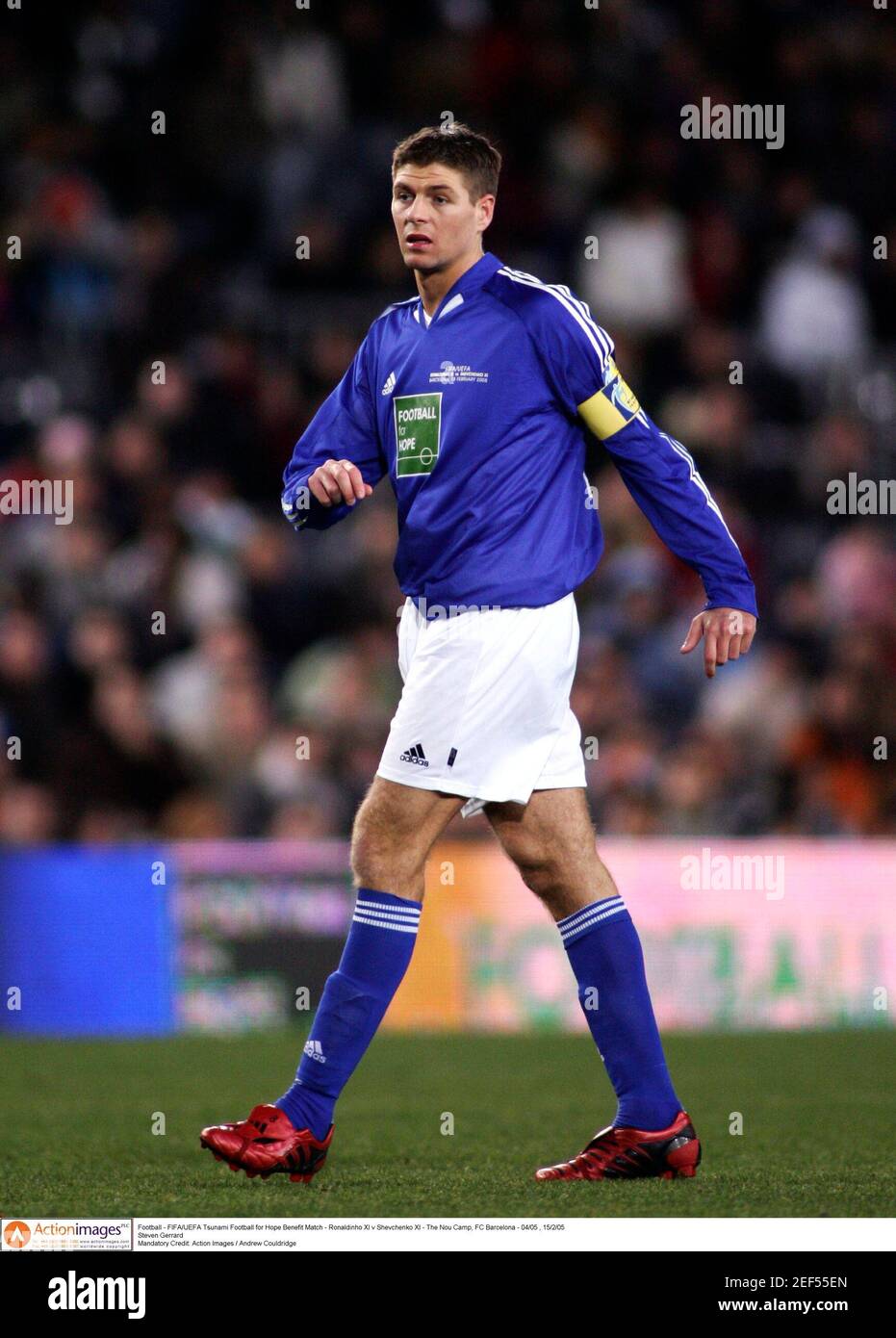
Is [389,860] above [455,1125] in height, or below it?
above

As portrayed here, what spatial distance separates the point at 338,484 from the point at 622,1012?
1.30 metres

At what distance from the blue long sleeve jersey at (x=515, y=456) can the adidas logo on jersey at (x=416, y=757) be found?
1.06 feet

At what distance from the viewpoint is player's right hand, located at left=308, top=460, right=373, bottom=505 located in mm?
4797

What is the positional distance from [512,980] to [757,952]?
1.01m

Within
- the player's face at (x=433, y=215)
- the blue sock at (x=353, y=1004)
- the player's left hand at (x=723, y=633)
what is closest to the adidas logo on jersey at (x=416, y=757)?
the blue sock at (x=353, y=1004)

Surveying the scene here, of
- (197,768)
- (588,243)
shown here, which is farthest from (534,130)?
(197,768)

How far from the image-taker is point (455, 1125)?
5.96 meters

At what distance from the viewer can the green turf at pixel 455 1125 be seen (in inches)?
176

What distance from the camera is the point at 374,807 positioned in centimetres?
487

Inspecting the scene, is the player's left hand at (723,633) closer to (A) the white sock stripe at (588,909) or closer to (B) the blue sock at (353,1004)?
(A) the white sock stripe at (588,909)
